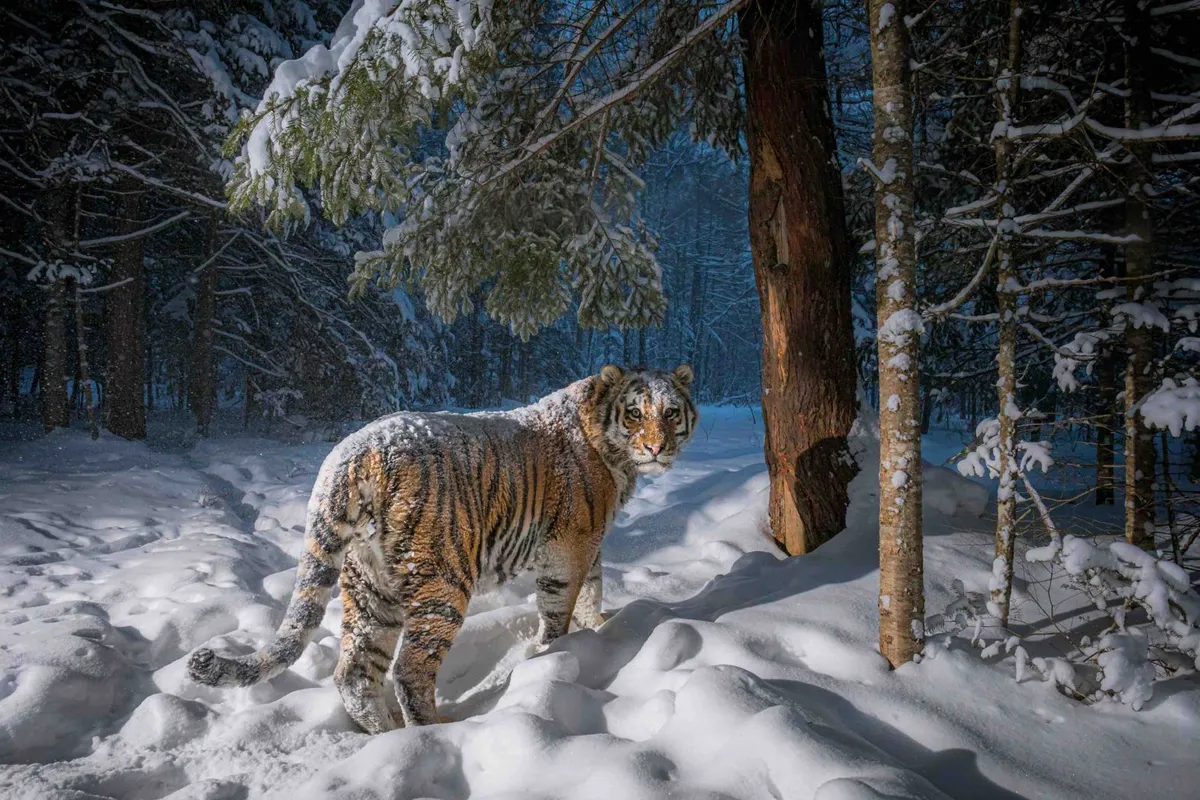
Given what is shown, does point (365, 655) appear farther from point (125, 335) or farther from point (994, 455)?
point (125, 335)

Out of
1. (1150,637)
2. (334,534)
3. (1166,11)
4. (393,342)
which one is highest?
(1166,11)

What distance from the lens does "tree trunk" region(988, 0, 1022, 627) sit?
293cm

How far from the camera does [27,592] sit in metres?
4.24

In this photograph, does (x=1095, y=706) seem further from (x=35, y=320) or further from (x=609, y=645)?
(x=35, y=320)

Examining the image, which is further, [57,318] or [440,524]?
[57,318]

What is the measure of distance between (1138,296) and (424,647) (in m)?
4.40

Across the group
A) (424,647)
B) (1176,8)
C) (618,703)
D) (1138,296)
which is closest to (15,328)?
(424,647)

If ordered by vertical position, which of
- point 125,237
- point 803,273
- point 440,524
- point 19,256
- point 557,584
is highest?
point 125,237

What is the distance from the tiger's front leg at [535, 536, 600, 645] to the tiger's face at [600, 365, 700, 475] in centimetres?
67

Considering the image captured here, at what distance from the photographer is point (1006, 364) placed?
9.79 feet

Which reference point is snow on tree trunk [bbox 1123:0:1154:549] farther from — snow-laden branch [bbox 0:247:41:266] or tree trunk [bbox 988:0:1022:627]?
snow-laden branch [bbox 0:247:41:266]

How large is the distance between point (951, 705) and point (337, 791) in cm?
243

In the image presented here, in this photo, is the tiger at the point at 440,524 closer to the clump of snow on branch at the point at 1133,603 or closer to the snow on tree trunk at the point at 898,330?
the snow on tree trunk at the point at 898,330

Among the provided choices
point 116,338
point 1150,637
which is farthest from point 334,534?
point 116,338
